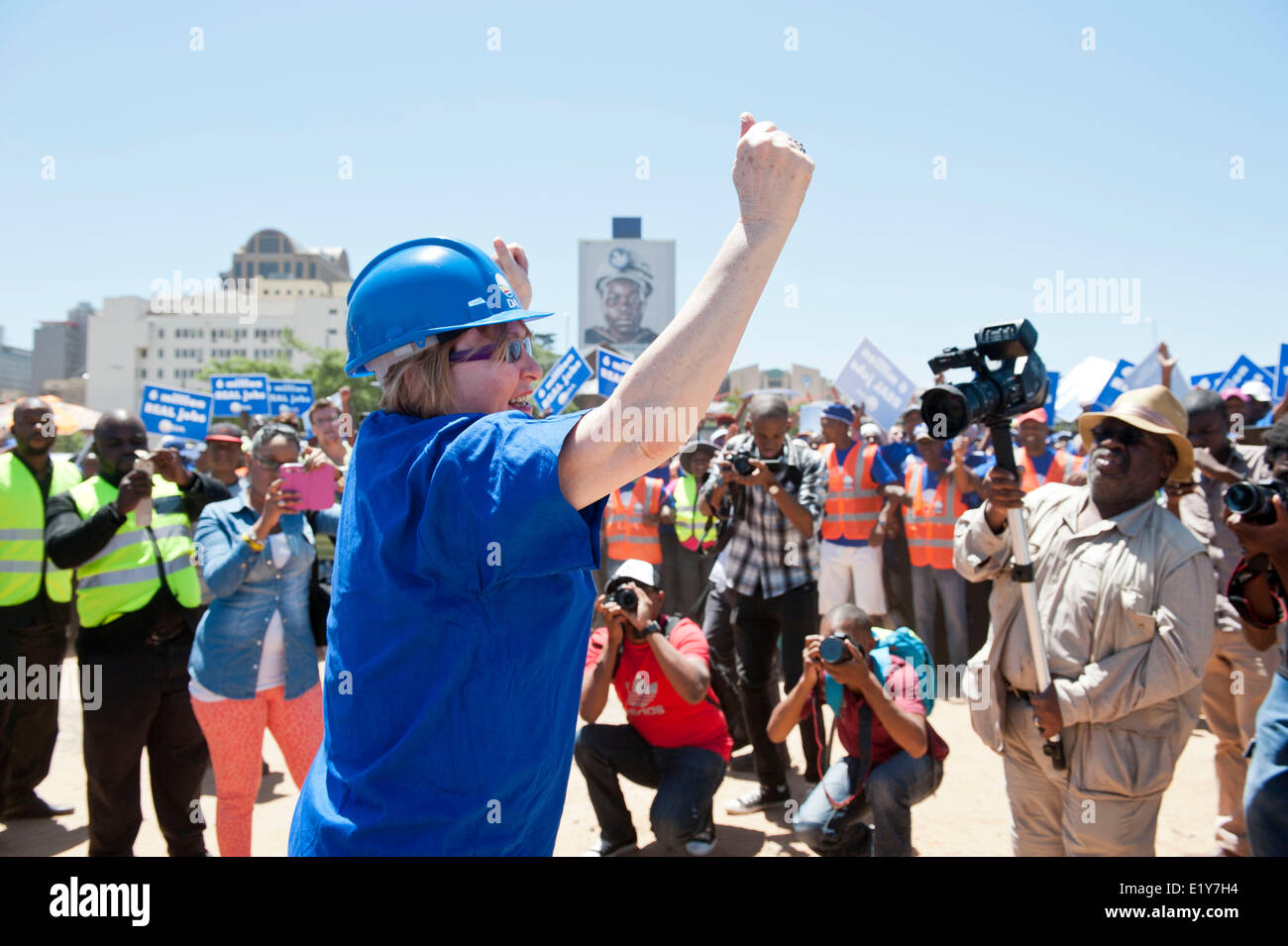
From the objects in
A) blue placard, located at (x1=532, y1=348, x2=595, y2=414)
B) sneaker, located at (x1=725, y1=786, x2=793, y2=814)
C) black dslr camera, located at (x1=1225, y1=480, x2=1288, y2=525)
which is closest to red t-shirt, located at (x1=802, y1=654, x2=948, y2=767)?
sneaker, located at (x1=725, y1=786, x2=793, y2=814)

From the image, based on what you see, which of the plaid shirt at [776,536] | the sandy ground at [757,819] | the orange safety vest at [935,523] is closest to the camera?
the sandy ground at [757,819]

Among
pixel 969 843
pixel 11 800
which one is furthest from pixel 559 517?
pixel 11 800

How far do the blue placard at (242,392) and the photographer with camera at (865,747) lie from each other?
10532mm

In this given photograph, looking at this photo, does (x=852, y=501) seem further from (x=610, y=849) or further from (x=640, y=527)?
(x=610, y=849)

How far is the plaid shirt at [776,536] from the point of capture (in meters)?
5.34

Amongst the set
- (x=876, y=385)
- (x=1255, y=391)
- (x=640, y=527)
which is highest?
(x=876, y=385)

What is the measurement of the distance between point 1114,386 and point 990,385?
7211 mm

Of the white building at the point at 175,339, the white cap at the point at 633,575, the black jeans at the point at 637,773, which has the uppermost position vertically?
the white building at the point at 175,339

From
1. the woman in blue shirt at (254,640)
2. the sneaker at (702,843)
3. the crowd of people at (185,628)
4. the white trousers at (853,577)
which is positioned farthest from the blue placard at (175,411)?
the sneaker at (702,843)

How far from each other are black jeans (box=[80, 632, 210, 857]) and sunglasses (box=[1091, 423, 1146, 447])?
3.94 m

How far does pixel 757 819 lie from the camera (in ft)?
16.7

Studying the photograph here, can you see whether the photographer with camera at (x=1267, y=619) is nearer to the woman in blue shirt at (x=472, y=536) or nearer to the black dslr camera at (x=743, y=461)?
the woman in blue shirt at (x=472, y=536)

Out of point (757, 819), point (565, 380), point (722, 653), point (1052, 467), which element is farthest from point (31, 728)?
point (1052, 467)
